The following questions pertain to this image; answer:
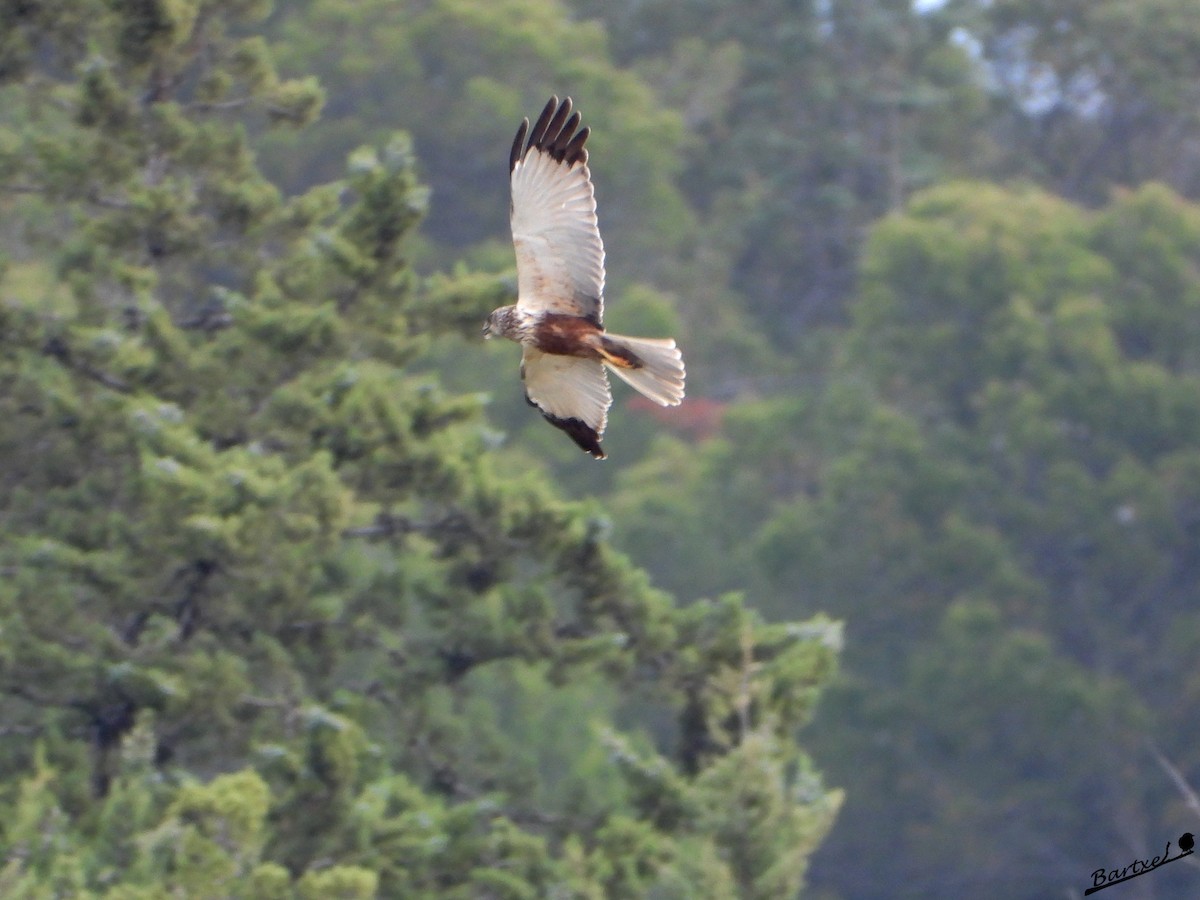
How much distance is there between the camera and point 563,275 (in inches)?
307

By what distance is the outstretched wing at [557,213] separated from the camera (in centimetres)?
756

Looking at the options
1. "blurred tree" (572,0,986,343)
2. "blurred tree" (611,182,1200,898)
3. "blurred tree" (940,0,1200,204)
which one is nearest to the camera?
"blurred tree" (611,182,1200,898)

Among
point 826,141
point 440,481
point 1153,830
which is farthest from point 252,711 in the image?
point 826,141

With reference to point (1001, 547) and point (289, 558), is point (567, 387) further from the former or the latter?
point (1001, 547)

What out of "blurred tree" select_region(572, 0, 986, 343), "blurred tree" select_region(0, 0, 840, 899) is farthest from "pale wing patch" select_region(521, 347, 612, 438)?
"blurred tree" select_region(572, 0, 986, 343)

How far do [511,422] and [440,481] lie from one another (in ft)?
50.0

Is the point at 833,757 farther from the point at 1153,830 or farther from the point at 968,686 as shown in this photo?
the point at 1153,830

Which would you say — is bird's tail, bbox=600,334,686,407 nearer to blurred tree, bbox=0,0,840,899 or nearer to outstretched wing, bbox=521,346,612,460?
outstretched wing, bbox=521,346,612,460

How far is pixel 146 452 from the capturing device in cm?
980

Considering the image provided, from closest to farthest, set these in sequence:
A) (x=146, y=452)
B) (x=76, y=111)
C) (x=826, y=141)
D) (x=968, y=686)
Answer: (x=146, y=452), (x=76, y=111), (x=968, y=686), (x=826, y=141)

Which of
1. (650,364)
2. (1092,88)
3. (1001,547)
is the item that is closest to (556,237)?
(650,364)

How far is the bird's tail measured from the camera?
25.0ft

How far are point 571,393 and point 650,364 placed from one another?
2.10ft

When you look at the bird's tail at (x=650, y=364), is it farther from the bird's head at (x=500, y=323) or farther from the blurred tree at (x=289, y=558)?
the blurred tree at (x=289, y=558)
